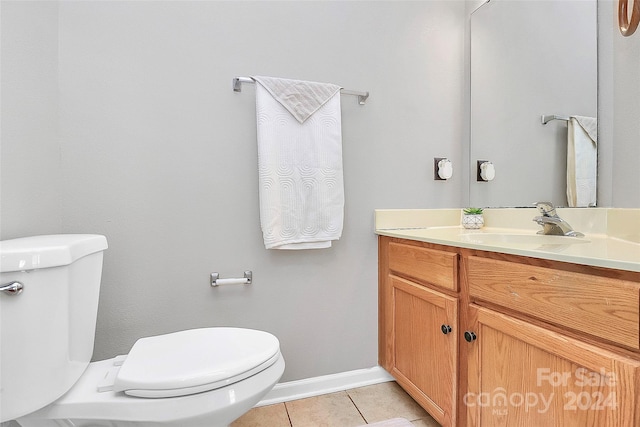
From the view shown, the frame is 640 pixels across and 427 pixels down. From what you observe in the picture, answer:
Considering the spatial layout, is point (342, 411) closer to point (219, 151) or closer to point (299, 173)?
point (299, 173)

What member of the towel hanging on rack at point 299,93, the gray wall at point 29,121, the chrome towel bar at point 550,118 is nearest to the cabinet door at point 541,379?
the chrome towel bar at point 550,118

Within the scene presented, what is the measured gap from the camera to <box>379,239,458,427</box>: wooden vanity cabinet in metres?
1.11

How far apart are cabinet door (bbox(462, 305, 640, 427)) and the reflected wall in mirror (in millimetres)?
715

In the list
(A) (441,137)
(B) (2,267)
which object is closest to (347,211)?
(A) (441,137)

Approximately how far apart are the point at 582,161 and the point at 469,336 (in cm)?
81

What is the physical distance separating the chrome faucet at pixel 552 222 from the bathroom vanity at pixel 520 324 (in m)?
0.07

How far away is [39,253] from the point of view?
745mm

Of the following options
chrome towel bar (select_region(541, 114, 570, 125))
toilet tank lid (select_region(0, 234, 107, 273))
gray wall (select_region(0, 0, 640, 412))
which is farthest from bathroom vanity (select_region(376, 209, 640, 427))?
toilet tank lid (select_region(0, 234, 107, 273))

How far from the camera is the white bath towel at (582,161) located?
1.19 metres

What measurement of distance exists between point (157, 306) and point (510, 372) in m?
1.26

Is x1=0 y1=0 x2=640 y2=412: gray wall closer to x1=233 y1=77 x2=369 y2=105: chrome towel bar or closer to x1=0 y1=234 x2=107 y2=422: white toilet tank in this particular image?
x1=233 y1=77 x2=369 y2=105: chrome towel bar

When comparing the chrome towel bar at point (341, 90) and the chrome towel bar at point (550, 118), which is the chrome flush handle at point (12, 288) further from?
the chrome towel bar at point (550, 118)

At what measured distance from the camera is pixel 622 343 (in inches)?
24.9

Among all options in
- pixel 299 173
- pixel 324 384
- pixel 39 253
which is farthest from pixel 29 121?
pixel 324 384
